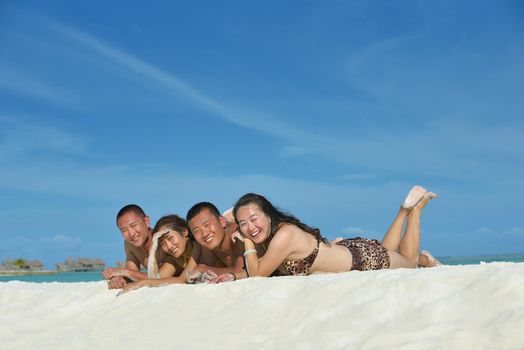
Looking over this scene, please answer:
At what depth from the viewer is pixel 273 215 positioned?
5328mm

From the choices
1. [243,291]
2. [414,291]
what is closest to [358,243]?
[243,291]

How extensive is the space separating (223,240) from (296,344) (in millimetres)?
2291

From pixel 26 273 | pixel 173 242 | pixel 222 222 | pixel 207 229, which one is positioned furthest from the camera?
pixel 26 273

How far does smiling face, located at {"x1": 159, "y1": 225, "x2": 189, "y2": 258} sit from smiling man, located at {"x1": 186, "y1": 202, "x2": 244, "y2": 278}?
340 millimetres

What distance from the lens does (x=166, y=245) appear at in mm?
6004

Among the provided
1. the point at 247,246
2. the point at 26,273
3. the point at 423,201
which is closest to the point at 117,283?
the point at 247,246

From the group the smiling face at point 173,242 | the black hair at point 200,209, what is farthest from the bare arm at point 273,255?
the smiling face at point 173,242

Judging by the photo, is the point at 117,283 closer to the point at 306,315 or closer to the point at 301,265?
the point at 301,265

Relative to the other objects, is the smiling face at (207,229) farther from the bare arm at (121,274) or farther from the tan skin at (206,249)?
the bare arm at (121,274)

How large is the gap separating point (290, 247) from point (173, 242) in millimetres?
1505

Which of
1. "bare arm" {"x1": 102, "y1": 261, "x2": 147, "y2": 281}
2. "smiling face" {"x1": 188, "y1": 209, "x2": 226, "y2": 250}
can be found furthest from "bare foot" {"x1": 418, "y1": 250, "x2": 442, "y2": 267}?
"bare arm" {"x1": 102, "y1": 261, "x2": 147, "y2": 281}

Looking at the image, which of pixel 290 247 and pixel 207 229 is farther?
pixel 207 229

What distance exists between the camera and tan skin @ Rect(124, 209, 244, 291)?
5.42m

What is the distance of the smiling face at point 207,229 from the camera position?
5484 mm
